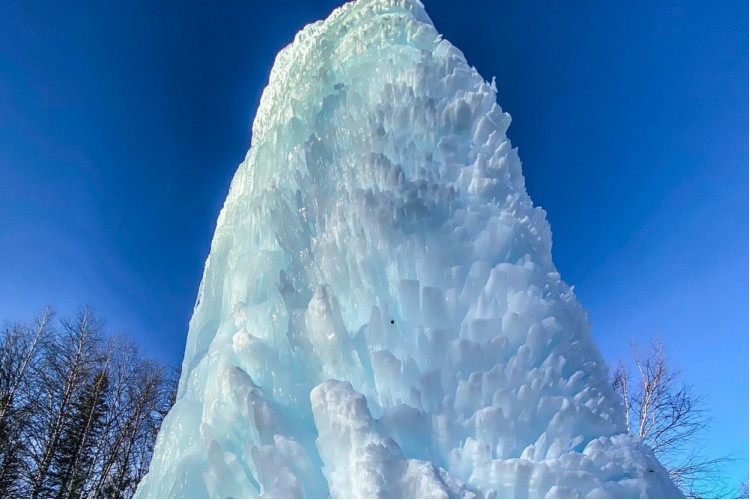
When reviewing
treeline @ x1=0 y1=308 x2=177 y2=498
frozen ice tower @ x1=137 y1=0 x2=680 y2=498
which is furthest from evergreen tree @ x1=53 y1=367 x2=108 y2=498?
frozen ice tower @ x1=137 y1=0 x2=680 y2=498

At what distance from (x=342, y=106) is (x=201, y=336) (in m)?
2.60

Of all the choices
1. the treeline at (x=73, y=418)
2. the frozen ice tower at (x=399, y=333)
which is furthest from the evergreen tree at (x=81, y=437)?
the frozen ice tower at (x=399, y=333)

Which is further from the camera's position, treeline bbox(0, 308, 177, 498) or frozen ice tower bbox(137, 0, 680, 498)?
treeline bbox(0, 308, 177, 498)

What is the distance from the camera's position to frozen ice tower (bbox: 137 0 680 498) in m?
2.14

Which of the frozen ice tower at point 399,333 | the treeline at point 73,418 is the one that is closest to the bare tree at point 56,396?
the treeline at point 73,418

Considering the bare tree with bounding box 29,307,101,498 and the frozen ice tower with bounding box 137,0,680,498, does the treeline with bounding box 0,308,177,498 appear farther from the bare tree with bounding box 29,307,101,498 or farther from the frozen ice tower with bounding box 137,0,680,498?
the frozen ice tower with bounding box 137,0,680,498

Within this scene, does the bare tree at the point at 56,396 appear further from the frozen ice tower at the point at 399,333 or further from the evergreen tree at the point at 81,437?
the frozen ice tower at the point at 399,333

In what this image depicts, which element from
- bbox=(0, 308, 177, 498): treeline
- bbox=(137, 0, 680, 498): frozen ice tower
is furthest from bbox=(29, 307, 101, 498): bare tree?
bbox=(137, 0, 680, 498): frozen ice tower

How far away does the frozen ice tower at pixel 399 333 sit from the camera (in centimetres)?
214

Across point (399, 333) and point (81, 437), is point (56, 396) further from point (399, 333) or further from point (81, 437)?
point (399, 333)

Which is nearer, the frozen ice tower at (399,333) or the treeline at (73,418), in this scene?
the frozen ice tower at (399,333)

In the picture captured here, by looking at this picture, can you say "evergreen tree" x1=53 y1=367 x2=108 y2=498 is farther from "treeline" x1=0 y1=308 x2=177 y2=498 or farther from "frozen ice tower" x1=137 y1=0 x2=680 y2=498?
"frozen ice tower" x1=137 y1=0 x2=680 y2=498

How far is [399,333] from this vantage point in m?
2.62

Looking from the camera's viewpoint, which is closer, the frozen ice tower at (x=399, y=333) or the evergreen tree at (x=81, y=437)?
the frozen ice tower at (x=399, y=333)
